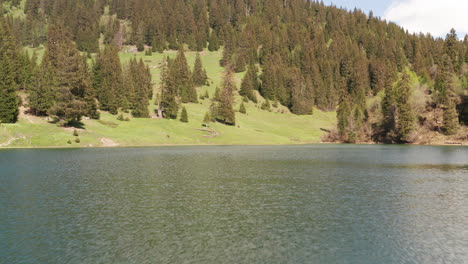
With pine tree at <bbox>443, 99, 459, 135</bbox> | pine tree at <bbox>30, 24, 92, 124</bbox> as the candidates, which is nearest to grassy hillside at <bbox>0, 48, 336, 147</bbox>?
pine tree at <bbox>30, 24, 92, 124</bbox>

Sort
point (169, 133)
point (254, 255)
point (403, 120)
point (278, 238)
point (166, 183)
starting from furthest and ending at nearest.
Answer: point (403, 120) → point (169, 133) → point (166, 183) → point (278, 238) → point (254, 255)

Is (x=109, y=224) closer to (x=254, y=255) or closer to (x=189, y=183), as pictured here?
(x=254, y=255)

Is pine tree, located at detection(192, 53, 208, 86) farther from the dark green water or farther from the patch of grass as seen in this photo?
the dark green water

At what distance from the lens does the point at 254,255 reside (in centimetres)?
1652

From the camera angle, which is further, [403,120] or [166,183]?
[403,120]

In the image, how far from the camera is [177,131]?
398 ft

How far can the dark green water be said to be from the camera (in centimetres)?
1680

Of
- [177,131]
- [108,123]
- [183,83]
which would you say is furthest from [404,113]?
[108,123]

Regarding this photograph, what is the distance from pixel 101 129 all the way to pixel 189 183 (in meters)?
80.1

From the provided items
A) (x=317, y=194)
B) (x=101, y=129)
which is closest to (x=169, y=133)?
(x=101, y=129)

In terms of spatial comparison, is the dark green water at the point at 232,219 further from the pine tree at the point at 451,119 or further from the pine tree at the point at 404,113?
the pine tree at the point at 451,119

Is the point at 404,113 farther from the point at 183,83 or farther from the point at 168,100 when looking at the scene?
the point at 183,83

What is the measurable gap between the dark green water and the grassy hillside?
57.5 m

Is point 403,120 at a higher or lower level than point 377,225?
higher
